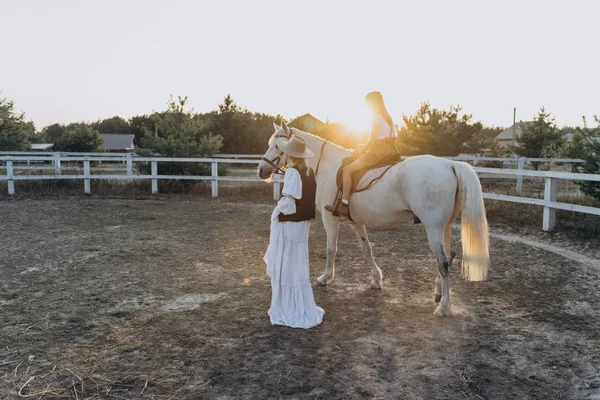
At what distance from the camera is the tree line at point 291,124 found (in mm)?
14742

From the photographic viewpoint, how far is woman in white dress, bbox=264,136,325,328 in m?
4.16

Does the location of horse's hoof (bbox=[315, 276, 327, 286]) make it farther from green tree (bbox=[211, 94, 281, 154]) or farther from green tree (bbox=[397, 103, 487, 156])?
green tree (bbox=[211, 94, 281, 154])

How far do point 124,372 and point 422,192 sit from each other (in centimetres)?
311

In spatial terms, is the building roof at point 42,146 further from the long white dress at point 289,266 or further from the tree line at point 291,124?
the long white dress at point 289,266

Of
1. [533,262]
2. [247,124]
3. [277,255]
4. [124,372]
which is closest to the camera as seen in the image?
[124,372]

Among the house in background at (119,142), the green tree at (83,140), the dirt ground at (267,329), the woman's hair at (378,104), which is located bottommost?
the dirt ground at (267,329)

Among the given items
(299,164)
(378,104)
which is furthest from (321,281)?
(378,104)

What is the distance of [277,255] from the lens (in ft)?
13.8

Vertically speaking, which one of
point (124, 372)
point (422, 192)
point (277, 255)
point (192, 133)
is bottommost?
point (124, 372)

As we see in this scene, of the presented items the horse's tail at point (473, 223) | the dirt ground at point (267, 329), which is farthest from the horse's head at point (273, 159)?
the horse's tail at point (473, 223)

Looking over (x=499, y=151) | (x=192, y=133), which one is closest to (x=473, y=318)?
(x=192, y=133)

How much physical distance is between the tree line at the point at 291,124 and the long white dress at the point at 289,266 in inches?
282

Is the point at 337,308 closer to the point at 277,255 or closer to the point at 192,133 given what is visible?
the point at 277,255

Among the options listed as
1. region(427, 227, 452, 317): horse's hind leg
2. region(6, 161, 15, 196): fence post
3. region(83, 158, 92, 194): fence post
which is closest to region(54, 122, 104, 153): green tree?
region(6, 161, 15, 196): fence post
